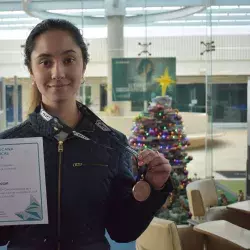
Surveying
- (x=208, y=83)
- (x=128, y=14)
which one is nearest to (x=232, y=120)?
(x=208, y=83)

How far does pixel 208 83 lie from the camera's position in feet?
24.1

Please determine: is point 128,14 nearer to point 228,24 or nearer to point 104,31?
point 104,31

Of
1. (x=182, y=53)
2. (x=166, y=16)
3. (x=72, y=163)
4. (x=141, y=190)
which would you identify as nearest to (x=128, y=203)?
(x=141, y=190)

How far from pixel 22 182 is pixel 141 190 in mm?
311

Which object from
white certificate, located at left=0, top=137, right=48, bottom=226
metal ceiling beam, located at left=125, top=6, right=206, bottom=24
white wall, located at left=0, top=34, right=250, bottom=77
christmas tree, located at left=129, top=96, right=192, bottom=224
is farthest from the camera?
metal ceiling beam, located at left=125, top=6, right=206, bottom=24

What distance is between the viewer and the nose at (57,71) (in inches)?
40.3

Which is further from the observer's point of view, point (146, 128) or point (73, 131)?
point (146, 128)

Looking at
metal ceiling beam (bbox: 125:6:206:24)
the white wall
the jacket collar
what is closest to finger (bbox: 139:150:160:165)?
the jacket collar

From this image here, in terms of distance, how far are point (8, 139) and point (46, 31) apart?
308 millimetres

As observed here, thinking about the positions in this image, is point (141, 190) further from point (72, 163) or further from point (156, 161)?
point (72, 163)

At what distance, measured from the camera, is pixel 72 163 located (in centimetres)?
103

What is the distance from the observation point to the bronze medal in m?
1.06

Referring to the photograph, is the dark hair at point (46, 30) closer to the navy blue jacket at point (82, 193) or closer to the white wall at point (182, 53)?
the navy blue jacket at point (82, 193)

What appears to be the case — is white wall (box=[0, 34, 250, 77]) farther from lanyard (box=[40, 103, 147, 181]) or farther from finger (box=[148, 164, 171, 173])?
finger (box=[148, 164, 171, 173])
